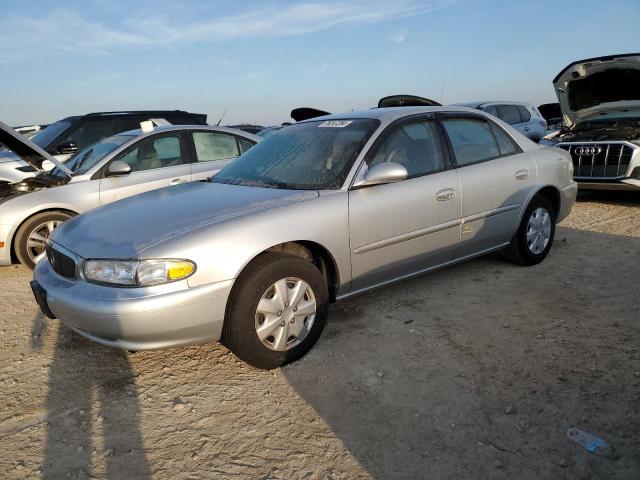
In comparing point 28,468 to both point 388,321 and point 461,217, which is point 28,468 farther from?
point 461,217

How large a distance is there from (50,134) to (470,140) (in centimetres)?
642

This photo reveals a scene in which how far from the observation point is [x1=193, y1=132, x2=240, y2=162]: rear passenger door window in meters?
6.14

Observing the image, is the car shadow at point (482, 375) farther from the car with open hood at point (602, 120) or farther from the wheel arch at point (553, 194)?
the car with open hood at point (602, 120)

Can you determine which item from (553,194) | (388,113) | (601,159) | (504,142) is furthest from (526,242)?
(601,159)

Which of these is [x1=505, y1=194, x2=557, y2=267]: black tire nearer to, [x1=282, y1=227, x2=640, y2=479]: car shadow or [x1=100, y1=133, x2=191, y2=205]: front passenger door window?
[x1=282, y1=227, x2=640, y2=479]: car shadow

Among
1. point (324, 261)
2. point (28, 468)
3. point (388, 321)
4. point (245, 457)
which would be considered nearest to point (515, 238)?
point (388, 321)

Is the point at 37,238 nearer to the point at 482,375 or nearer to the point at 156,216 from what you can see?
the point at 156,216

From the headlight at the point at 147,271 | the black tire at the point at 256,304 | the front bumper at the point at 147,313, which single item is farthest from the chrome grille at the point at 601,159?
the headlight at the point at 147,271

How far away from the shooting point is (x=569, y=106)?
7902mm

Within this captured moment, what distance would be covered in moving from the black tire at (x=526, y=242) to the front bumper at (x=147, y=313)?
9.23 ft

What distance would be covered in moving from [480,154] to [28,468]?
3636mm

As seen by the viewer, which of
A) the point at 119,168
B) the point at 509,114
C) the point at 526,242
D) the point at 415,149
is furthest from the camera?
the point at 509,114

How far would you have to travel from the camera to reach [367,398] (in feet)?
8.80

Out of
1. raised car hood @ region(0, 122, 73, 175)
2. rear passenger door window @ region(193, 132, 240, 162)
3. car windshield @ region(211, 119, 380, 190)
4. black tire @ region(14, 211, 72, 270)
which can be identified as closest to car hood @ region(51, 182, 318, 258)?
car windshield @ region(211, 119, 380, 190)
